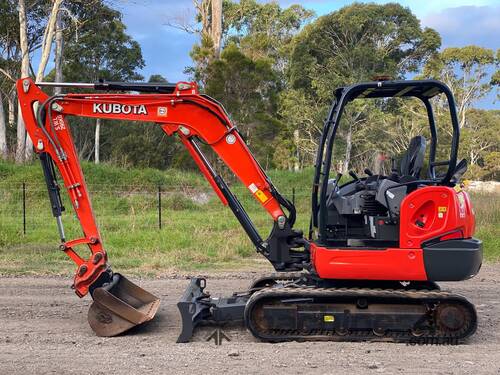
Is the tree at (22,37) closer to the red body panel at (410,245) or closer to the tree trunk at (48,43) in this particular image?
the tree trunk at (48,43)

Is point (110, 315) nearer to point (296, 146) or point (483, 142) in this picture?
point (296, 146)

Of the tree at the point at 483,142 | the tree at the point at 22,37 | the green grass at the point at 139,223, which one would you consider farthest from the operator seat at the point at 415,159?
the tree at the point at 483,142

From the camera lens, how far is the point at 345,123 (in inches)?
1364

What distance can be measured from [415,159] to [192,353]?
10.6 ft

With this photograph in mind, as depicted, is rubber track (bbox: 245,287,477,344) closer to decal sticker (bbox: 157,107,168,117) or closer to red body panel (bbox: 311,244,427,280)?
red body panel (bbox: 311,244,427,280)

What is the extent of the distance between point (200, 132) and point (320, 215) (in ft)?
5.73

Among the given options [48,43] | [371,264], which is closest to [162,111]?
[371,264]

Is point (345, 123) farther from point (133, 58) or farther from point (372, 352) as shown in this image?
point (372, 352)

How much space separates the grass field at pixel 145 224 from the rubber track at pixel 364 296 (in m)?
4.99

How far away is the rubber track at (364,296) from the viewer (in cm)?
640

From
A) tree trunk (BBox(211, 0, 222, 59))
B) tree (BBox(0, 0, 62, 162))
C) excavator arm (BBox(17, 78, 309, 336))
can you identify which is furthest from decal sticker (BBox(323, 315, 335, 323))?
tree trunk (BBox(211, 0, 222, 59))

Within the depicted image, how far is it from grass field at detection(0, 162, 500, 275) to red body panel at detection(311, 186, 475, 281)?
546 centimetres

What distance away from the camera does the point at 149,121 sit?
718 cm

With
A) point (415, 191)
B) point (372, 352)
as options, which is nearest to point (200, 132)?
point (415, 191)
